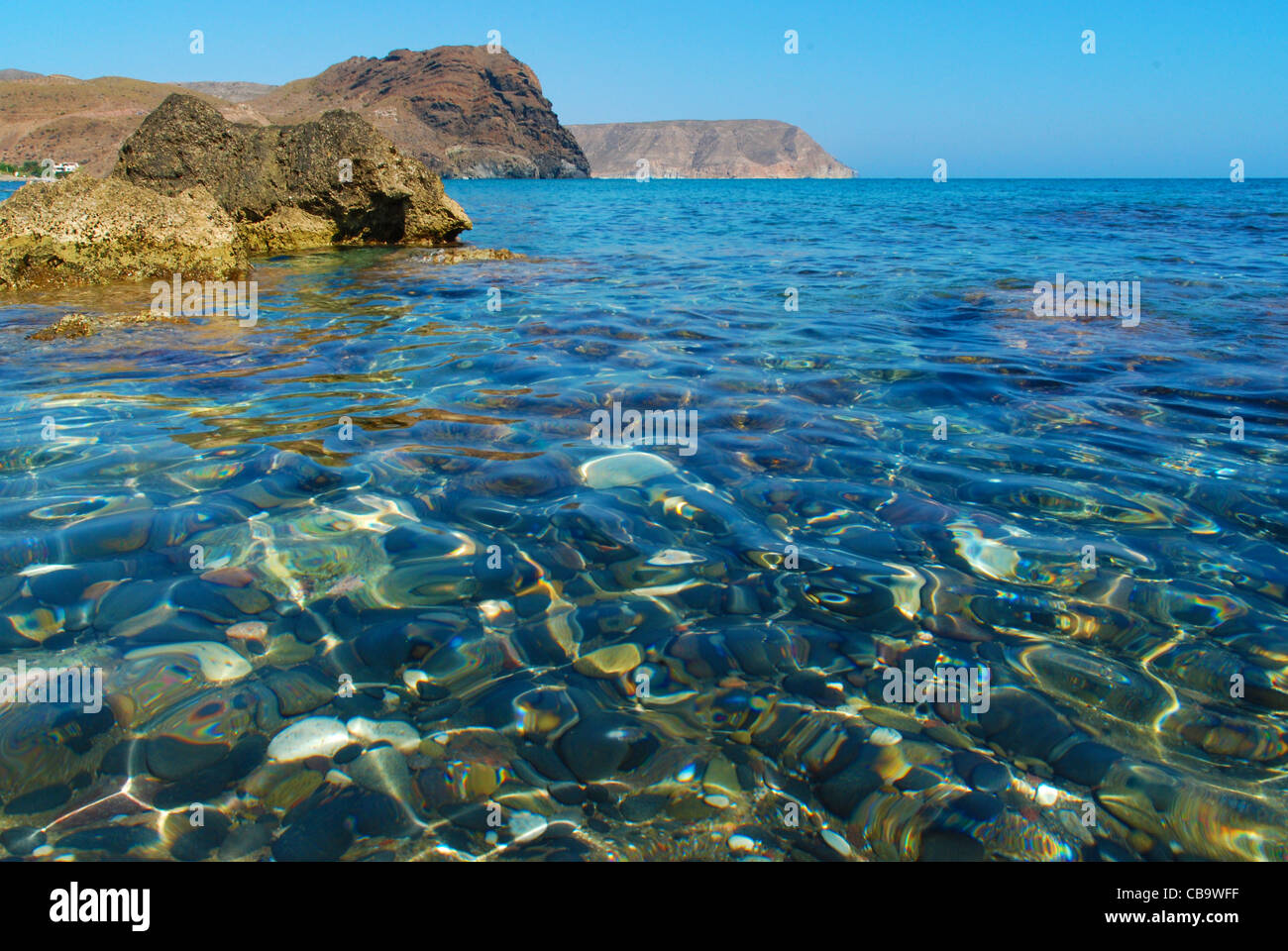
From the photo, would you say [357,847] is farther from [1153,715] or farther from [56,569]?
[1153,715]

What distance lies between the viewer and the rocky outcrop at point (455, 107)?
141 metres

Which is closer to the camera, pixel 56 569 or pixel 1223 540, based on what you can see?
pixel 56 569

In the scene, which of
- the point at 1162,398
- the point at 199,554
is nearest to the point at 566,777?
the point at 199,554

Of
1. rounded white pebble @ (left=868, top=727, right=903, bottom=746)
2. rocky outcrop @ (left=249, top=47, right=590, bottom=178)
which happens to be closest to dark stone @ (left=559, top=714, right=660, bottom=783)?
rounded white pebble @ (left=868, top=727, right=903, bottom=746)

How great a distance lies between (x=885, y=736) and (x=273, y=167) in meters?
15.6

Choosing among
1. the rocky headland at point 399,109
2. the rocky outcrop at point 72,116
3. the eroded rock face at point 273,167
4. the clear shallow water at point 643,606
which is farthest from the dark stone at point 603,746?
the rocky headland at point 399,109

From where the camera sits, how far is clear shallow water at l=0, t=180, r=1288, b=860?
1896mm

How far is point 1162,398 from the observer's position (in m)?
5.36

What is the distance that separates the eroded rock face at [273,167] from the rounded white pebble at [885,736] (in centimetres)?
1466

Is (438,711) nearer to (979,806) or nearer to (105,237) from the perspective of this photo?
(979,806)

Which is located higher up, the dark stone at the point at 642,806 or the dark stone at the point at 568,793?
the dark stone at the point at 568,793

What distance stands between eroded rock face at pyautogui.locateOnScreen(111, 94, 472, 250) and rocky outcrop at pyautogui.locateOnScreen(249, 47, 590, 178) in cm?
13073

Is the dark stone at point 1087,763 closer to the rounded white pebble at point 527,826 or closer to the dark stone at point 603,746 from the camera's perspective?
the dark stone at point 603,746
